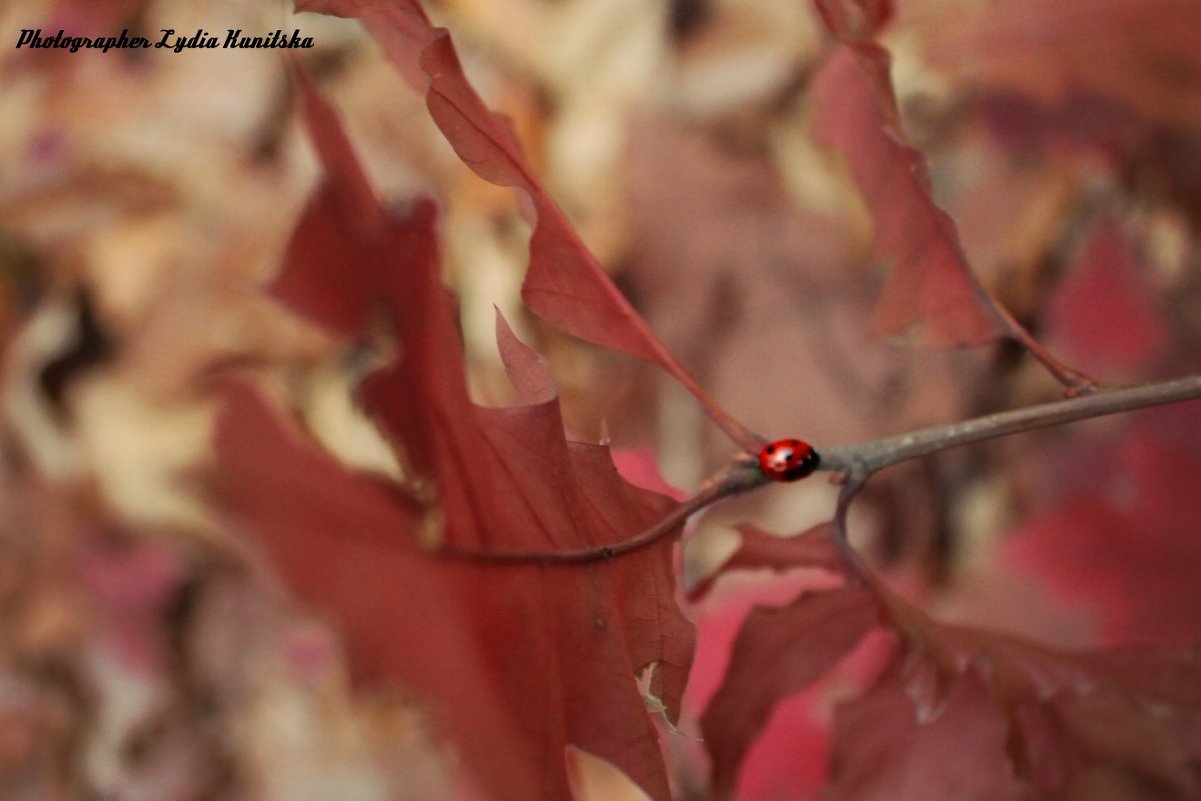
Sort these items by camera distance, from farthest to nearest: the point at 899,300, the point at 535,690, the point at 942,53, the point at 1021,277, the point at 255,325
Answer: the point at 255,325 → the point at 1021,277 → the point at 942,53 → the point at 899,300 → the point at 535,690

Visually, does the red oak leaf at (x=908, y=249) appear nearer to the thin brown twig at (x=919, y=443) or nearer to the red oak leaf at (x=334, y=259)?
the thin brown twig at (x=919, y=443)

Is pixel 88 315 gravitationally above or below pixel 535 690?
below

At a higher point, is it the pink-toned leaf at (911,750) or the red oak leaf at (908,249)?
the red oak leaf at (908,249)

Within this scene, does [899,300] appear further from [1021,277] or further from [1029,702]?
[1021,277]

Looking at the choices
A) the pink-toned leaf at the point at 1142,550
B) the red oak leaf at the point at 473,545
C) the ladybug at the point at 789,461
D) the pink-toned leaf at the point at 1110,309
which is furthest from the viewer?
the pink-toned leaf at the point at 1110,309

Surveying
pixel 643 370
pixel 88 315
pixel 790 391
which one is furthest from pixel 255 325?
pixel 790 391

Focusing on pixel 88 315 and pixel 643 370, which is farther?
pixel 88 315

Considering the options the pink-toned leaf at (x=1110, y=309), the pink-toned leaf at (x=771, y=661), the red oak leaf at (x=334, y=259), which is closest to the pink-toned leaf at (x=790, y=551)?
the pink-toned leaf at (x=771, y=661)

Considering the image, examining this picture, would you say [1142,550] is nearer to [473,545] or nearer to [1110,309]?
[1110,309]
